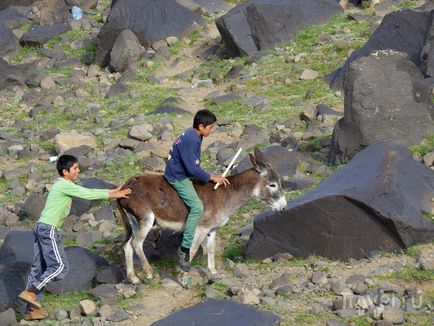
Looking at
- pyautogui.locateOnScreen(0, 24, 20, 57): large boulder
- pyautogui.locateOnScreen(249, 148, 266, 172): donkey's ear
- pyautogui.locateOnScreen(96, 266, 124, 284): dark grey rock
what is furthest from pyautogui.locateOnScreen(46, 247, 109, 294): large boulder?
pyautogui.locateOnScreen(0, 24, 20, 57): large boulder

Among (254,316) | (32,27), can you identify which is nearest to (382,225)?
(254,316)

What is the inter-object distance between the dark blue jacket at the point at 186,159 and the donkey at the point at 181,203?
0.32 m

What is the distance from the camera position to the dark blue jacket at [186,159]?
1308 cm

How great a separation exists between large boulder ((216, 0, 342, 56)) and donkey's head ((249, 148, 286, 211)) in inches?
508

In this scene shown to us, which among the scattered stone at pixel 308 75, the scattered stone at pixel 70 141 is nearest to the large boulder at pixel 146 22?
the scattered stone at pixel 308 75

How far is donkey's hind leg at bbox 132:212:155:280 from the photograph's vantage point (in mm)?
13383

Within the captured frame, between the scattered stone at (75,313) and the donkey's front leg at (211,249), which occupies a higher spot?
the donkey's front leg at (211,249)

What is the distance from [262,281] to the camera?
13.3 metres

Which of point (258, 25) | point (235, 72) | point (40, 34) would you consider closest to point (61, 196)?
point (235, 72)

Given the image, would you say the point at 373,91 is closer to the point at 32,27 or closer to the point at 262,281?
the point at 262,281

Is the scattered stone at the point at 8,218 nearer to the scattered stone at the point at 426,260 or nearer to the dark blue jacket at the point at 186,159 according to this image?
the dark blue jacket at the point at 186,159

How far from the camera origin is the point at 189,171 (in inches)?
517

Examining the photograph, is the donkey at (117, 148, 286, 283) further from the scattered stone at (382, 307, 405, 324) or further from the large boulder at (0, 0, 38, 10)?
the large boulder at (0, 0, 38, 10)

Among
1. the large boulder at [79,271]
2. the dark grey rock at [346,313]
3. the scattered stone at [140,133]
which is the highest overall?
the dark grey rock at [346,313]
